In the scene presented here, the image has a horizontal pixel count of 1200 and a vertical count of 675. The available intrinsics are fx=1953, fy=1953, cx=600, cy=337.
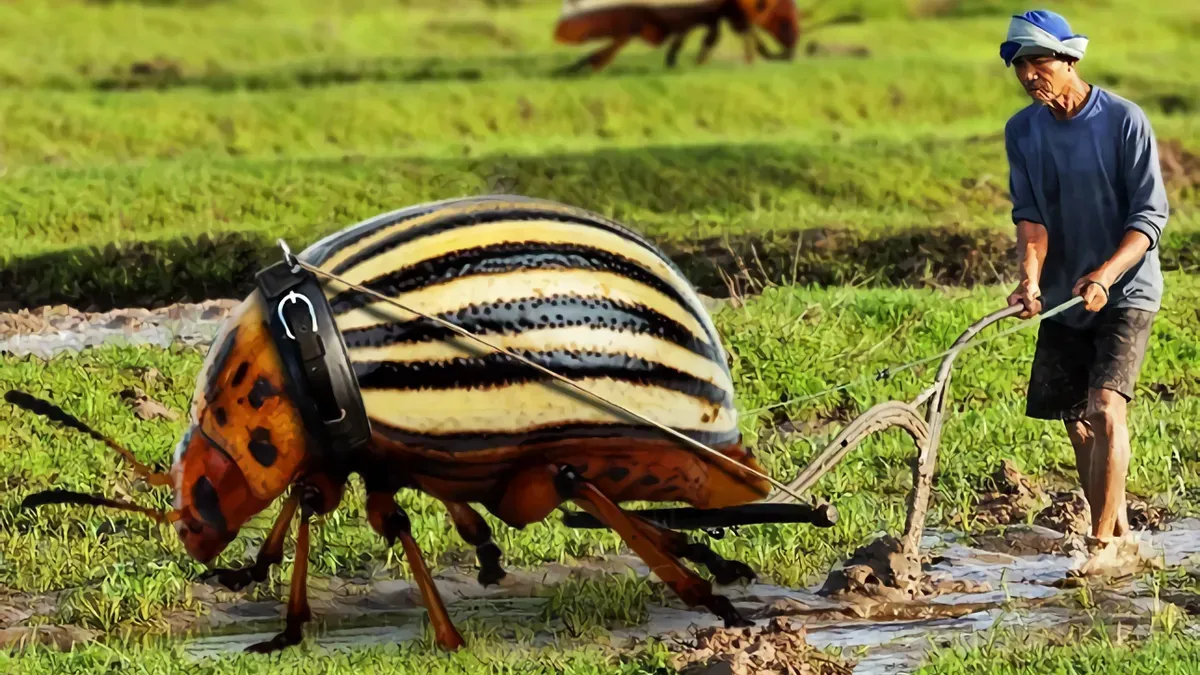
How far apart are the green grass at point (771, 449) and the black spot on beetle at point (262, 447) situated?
1077 mm

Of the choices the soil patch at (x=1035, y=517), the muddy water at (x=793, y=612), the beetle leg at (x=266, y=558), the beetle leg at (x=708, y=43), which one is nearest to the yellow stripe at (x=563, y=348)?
the beetle leg at (x=266, y=558)

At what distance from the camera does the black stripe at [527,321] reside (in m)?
4.32

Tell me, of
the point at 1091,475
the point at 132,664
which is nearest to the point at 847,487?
the point at 1091,475

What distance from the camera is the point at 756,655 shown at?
14.8 feet

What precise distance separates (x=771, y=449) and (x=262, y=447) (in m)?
2.93

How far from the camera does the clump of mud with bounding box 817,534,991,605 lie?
208 inches

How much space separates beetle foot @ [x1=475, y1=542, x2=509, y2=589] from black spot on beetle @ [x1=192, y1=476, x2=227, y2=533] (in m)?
1.05

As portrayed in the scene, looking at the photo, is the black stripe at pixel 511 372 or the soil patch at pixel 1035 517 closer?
the black stripe at pixel 511 372

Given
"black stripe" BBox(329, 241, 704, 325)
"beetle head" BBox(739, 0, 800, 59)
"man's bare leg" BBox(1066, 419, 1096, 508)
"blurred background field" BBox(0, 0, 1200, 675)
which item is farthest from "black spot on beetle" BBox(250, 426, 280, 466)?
"beetle head" BBox(739, 0, 800, 59)

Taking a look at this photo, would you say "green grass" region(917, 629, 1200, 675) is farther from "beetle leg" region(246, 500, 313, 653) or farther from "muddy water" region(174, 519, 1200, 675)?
"beetle leg" region(246, 500, 313, 653)

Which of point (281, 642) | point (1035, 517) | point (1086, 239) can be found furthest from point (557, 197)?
point (281, 642)

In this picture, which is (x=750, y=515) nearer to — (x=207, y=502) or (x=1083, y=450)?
(x=207, y=502)

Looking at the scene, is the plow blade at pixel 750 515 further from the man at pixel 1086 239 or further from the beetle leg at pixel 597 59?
the beetle leg at pixel 597 59

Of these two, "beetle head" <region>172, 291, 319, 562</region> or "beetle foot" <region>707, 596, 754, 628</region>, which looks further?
"beetle foot" <region>707, 596, 754, 628</region>
